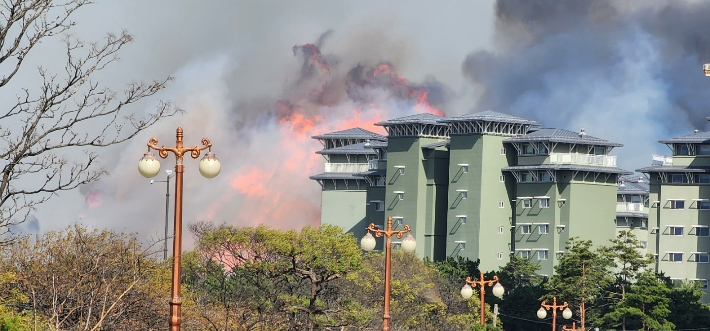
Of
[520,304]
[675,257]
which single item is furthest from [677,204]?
[520,304]

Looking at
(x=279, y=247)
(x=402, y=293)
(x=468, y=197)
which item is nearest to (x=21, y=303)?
(x=279, y=247)

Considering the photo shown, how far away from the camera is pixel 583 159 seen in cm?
10675

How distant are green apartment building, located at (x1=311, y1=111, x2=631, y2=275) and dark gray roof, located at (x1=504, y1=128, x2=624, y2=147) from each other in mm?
93

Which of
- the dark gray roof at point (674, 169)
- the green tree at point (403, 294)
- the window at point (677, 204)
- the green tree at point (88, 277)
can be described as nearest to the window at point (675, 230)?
the window at point (677, 204)

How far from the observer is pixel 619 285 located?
9231 centimetres

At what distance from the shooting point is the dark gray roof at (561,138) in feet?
348

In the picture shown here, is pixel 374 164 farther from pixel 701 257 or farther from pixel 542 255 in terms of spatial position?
pixel 701 257

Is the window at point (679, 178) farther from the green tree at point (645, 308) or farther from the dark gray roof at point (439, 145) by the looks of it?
the green tree at point (645, 308)

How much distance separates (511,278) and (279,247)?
41.4m

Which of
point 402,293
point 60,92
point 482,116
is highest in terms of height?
point 482,116

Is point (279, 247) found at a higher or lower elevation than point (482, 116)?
lower

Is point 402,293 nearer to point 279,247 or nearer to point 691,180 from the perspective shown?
point 279,247

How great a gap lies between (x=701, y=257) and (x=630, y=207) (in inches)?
689

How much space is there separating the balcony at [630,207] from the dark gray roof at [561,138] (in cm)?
1495
